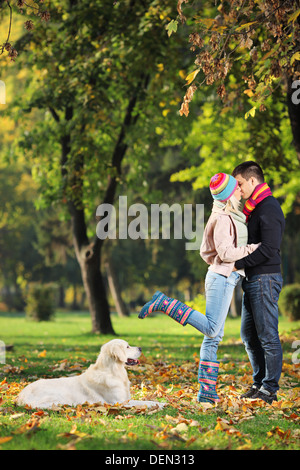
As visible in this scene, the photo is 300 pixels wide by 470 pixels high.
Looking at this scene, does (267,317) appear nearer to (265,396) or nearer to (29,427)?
(265,396)

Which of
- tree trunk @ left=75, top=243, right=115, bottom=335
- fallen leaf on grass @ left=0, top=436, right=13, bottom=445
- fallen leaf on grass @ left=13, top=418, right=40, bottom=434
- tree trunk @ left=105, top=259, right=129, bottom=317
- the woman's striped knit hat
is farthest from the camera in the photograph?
tree trunk @ left=105, top=259, right=129, bottom=317

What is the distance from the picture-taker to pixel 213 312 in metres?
5.67

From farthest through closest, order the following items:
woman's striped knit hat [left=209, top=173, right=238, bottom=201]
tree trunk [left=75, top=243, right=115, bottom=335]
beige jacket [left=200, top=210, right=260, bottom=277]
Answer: tree trunk [left=75, top=243, right=115, bottom=335], woman's striped knit hat [left=209, top=173, right=238, bottom=201], beige jacket [left=200, top=210, right=260, bottom=277]

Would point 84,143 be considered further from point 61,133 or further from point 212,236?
point 212,236

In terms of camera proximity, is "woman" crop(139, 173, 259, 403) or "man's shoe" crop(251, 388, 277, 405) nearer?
"woman" crop(139, 173, 259, 403)

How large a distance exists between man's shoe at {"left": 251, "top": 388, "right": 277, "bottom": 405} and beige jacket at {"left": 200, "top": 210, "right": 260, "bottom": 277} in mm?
1285

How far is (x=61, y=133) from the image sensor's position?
15133mm

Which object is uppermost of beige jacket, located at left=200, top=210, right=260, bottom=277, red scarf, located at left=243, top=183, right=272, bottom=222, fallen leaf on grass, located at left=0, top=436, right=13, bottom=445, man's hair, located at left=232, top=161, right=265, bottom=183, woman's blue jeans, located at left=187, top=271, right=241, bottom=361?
man's hair, located at left=232, top=161, right=265, bottom=183

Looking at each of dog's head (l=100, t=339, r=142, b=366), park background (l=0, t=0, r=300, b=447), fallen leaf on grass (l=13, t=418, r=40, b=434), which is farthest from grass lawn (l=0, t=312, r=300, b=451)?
park background (l=0, t=0, r=300, b=447)

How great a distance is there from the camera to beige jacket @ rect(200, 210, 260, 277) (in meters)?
5.57

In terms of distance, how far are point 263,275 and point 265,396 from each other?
1.22 metres

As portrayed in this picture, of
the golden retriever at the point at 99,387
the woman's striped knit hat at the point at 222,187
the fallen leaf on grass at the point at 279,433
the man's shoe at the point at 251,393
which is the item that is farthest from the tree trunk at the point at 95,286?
the fallen leaf on grass at the point at 279,433

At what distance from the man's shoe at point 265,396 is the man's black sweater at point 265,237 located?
119cm

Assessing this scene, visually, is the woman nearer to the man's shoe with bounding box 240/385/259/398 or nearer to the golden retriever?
the man's shoe with bounding box 240/385/259/398
